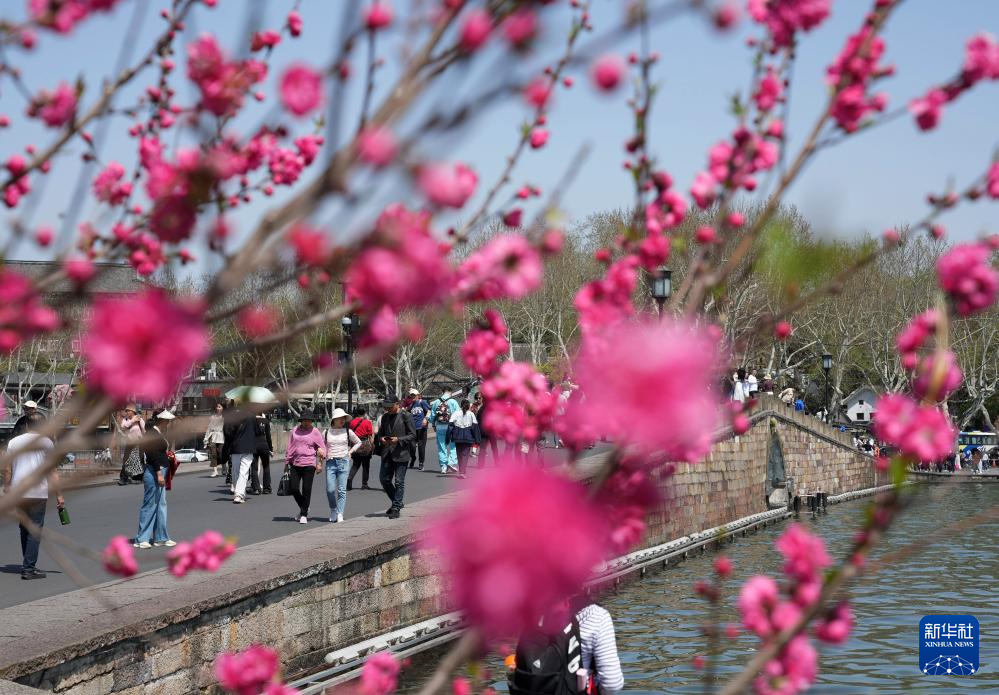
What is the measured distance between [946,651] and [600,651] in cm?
813

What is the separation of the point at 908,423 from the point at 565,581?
0.98 meters

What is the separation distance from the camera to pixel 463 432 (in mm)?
24312

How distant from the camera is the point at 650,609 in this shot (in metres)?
18.7

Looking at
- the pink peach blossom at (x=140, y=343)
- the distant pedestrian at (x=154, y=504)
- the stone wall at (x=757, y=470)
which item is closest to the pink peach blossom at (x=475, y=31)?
the pink peach blossom at (x=140, y=343)

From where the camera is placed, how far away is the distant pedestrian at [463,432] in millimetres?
24219

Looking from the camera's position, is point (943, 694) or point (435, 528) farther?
point (943, 694)

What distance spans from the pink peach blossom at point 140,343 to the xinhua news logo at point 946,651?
13487 mm

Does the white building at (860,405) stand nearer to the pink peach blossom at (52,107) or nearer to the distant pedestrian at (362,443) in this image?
the distant pedestrian at (362,443)

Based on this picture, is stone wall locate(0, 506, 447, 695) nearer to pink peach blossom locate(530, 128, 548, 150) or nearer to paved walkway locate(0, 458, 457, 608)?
paved walkway locate(0, 458, 457, 608)

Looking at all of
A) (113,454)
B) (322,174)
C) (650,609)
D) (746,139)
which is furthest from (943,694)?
(113,454)

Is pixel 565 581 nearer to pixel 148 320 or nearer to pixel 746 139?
pixel 148 320

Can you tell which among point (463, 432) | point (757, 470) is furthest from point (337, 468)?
point (757, 470)

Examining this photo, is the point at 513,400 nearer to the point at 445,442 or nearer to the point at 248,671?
the point at 248,671

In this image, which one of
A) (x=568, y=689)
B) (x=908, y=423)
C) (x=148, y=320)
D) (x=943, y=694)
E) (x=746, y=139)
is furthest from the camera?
(x=943, y=694)
